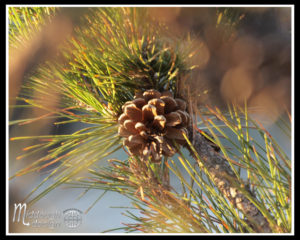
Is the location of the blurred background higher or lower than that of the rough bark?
higher

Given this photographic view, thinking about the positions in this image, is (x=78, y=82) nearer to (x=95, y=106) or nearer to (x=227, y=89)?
(x=95, y=106)

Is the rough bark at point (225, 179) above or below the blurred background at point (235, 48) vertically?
below

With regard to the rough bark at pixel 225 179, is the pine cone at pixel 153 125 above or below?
above

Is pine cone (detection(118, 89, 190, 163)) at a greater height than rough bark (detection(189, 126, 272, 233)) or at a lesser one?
greater
